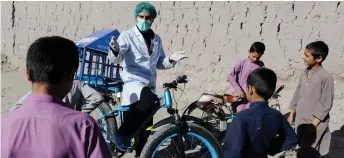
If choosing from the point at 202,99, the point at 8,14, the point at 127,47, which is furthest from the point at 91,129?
the point at 8,14

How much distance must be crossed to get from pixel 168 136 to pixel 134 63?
2.12 feet

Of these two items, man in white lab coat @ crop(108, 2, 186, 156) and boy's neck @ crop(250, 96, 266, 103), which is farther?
man in white lab coat @ crop(108, 2, 186, 156)

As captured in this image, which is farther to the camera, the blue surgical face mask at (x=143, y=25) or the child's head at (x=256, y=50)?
the child's head at (x=256, y=50)

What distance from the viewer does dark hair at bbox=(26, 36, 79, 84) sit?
141cm

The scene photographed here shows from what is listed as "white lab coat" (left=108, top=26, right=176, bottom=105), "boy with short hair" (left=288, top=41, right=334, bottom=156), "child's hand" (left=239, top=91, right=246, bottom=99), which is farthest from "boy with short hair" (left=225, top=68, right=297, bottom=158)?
"child's hand" (left=239, top=91, right=246, bottom=99)

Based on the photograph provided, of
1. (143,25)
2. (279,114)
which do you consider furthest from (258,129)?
(143,25)

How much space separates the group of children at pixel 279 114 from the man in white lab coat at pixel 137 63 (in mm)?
816

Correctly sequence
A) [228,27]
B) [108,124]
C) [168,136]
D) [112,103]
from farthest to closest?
[228,27]
[112,103]
[108,124]
[168,136]

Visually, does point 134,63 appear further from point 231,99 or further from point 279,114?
point 279,114

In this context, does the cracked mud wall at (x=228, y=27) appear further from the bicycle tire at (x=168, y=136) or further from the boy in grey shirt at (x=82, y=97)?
the boy in grey shirt at (x=82, y=97)

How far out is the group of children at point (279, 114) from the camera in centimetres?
244

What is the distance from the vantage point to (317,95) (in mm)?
3307

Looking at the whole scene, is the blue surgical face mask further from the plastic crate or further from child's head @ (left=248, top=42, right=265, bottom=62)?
child's head @ (left=248, top=42, right=265, bottom=62)

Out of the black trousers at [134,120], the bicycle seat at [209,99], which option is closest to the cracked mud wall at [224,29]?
the bicycle seat at [209,99]
